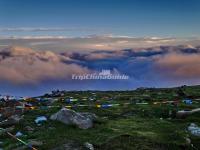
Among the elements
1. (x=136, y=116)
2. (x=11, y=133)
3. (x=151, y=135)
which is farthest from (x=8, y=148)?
(x=136, y=116)

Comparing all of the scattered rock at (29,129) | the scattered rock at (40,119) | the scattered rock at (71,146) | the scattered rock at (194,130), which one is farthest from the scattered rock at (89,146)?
the scattered rock at (40,119)

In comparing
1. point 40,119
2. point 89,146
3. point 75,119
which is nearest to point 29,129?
point 40,119

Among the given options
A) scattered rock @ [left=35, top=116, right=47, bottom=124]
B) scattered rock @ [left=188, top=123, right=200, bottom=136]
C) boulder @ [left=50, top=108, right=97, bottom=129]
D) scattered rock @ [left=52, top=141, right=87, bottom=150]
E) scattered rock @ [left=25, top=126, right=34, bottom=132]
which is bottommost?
scattered rock @ [left=25, top=126, right=34, bottom=132]

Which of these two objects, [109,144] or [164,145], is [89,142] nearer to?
[109,144]

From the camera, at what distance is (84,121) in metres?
23.1

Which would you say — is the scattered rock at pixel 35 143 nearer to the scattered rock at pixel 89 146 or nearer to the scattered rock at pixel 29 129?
the scattered rock at pixel 89 146

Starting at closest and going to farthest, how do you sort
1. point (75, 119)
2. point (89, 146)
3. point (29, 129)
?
point (89, 146) < point (75, 119) < point (29, 129)

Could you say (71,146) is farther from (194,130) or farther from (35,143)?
(194,130)

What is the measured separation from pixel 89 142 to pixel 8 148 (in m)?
3.64

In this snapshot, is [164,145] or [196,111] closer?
[164,145]

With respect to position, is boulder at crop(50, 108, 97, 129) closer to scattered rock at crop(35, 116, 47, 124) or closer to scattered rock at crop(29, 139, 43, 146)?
scattered rock at crop(35, 116, 47, 124)


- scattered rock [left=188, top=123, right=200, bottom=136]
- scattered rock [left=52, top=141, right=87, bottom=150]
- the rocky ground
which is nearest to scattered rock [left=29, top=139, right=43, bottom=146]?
the rocky ground

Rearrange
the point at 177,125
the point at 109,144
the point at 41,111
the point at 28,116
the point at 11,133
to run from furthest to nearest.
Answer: the point at 41,111
the point at 28,116
the point at 177,125
the point at 11,133
the point at 109,144

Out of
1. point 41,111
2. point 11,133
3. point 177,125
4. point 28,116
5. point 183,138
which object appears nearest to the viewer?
point 183,138
